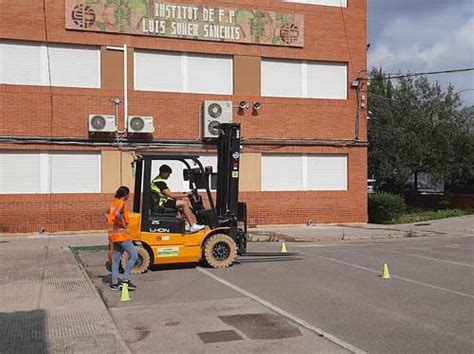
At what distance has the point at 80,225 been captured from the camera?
20406 millimetres

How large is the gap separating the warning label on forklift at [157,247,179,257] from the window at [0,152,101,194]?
9085 millimetres

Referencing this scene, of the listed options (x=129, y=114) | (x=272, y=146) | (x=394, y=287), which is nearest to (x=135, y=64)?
(x=129, y=114)

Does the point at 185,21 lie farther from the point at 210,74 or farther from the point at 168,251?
the point at 168,251

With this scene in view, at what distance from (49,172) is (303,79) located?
10.1m

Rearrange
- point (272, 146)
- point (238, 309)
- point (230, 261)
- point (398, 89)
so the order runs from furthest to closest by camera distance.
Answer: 1. point (398, 89)
2. point (272, 146)
3. point (230, 261)
4. point (238, 309)

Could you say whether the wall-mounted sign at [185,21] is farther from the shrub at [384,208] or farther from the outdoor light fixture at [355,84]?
the shrub at [384,208]

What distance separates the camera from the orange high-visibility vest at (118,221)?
34.0 feet

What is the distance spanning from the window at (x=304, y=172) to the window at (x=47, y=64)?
7168 mm

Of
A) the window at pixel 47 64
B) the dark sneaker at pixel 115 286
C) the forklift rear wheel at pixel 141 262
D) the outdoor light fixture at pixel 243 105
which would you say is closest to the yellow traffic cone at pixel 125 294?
the dark sneaker at pixel 115 286

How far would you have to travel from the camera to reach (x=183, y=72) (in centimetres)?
2178

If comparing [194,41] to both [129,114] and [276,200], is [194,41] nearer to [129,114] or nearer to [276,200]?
[129,114]

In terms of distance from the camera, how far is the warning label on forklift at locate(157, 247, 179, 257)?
12289mm

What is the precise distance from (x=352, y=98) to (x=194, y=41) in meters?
6.77

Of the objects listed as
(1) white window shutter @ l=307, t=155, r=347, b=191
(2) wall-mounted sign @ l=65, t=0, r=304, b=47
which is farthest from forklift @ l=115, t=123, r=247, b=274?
(1) white window shutter @ l=307, t=155, r=347, b=191
